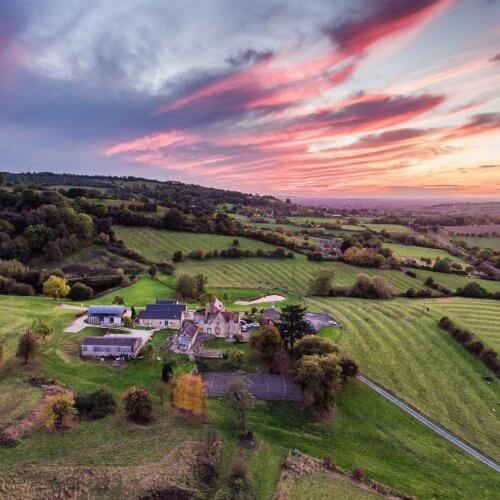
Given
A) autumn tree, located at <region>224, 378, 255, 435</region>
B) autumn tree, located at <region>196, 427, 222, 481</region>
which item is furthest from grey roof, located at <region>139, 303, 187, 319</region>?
autumn tree, located at <region>196, 427, 222, 481</region>

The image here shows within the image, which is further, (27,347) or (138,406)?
(27,347)

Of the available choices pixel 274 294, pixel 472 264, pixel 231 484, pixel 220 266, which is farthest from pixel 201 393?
pixel 472 264

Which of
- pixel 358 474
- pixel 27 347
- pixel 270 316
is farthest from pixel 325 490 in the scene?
pixel 27 347

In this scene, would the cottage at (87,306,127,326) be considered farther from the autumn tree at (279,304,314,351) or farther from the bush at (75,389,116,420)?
the autumn tree at (279,304,314,351)

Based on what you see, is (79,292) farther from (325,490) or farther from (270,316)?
(325,490)

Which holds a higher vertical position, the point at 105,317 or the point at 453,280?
the point at 453,280

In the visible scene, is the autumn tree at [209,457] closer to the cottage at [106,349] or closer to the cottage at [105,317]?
the cottage at [106,349]

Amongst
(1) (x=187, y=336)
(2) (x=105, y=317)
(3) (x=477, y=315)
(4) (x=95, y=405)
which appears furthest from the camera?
(3) (x=477, y=315)
